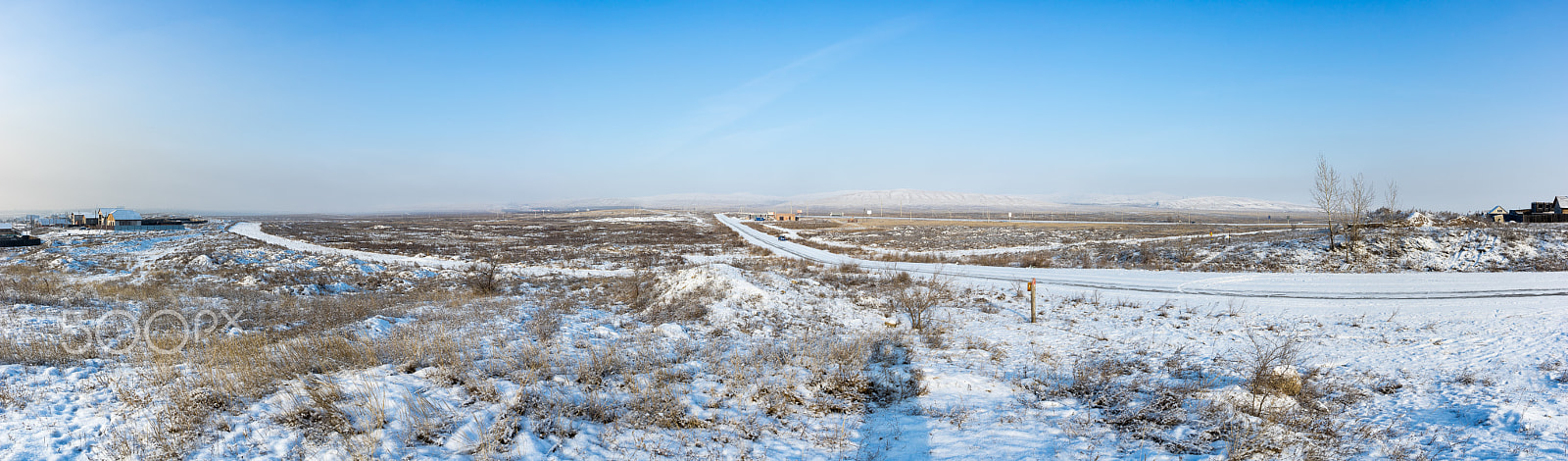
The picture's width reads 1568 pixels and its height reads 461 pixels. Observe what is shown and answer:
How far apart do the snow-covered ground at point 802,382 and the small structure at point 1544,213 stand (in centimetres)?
5437

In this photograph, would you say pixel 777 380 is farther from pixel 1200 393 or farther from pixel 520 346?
pixel 1200 393

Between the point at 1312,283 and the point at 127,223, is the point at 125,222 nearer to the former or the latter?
the point at 127,223

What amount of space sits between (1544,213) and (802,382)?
7634 cm

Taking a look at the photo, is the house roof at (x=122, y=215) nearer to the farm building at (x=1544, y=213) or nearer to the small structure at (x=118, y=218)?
the small structure at (x=118, y=218)

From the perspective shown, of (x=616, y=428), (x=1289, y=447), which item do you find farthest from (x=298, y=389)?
(x=1289, y=447)

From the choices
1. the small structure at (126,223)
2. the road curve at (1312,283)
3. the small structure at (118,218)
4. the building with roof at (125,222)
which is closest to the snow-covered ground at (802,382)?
the road curve at (1312,283)

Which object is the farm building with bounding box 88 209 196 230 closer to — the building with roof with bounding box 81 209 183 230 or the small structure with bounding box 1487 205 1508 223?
the building with roof with bounding box 81 209 183 230

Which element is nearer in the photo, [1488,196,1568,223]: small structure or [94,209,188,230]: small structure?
[1488,196,1568,223]: small structure

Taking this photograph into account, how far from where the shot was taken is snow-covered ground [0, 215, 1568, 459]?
5.84 m

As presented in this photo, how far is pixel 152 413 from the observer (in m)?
6.06

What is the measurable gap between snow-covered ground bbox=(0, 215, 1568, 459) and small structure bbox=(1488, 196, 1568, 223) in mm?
54370

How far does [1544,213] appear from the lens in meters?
48.6

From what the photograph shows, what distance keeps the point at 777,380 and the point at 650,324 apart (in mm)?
5673

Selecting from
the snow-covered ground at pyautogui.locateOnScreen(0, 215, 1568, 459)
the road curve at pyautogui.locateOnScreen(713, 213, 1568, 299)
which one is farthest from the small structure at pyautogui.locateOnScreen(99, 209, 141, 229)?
the road curve at pyautogui.locateOnScreen(713, 213, 1568, 299)
